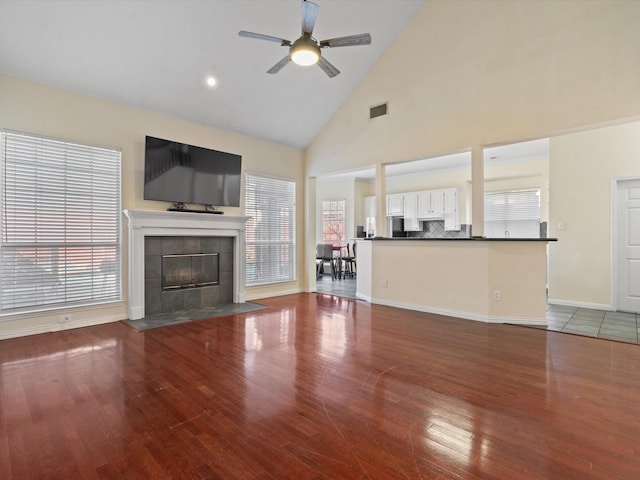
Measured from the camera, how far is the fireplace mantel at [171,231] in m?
4.50

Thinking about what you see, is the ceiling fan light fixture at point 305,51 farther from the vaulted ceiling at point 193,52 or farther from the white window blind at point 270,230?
the white window blind at point 270,230

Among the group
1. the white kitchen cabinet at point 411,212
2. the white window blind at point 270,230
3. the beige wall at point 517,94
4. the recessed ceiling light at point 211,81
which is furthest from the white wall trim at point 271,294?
the white kitchen cabinet at point 411,212

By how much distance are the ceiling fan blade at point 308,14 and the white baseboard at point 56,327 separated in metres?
4.24

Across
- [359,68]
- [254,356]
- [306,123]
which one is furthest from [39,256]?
[359,68]

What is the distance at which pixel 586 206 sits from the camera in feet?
17.7

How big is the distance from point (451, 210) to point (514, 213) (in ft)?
4.48

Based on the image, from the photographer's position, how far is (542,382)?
2.57 m

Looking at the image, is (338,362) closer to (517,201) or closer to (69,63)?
(69,63)

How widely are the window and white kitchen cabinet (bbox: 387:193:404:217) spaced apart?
53.5 inches

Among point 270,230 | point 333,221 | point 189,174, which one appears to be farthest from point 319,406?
point 333,221

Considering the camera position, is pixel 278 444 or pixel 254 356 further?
pixel 254 356

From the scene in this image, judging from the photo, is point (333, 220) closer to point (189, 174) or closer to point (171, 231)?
point (189, 174)

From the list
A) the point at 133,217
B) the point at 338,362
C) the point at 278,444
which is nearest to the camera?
the point at 278,444

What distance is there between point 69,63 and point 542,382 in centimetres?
573
